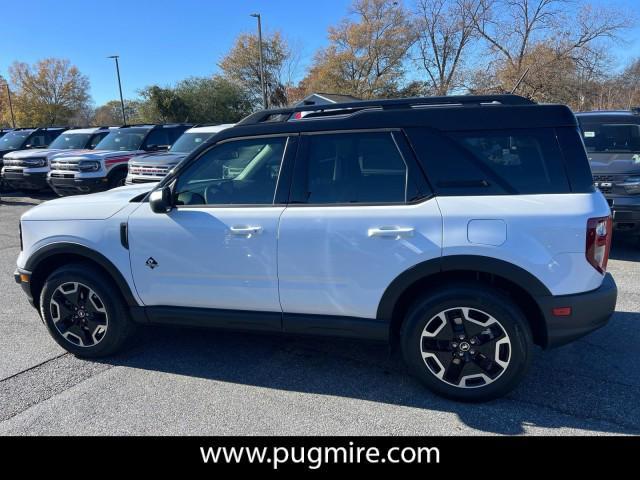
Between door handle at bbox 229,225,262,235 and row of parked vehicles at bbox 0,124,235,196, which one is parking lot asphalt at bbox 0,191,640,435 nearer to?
door handle at bbox 229,225,262,235

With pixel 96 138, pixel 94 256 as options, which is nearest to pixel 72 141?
pixel 96 138

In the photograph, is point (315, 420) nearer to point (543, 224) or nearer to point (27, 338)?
point (543, 224)

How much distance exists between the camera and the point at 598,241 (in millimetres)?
2799

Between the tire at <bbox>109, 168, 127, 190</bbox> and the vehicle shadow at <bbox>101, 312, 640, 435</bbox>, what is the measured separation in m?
8.22

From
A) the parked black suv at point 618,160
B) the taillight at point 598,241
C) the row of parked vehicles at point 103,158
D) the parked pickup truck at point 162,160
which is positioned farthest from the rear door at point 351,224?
the row of parked vehicles at point 103,158

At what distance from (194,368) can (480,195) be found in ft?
7.89

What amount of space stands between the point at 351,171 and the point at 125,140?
36.3 feet

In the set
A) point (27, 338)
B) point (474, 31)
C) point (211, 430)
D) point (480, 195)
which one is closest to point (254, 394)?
point (211, 430)

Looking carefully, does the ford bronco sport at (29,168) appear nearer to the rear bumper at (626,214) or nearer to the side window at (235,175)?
the side window at (235,175)

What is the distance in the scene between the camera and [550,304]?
2.82 meters

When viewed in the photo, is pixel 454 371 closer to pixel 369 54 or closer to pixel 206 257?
pixel 206 257

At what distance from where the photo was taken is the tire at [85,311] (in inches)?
144

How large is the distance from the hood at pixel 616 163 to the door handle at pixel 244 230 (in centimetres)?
523

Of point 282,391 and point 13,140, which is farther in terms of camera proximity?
point 13,140
